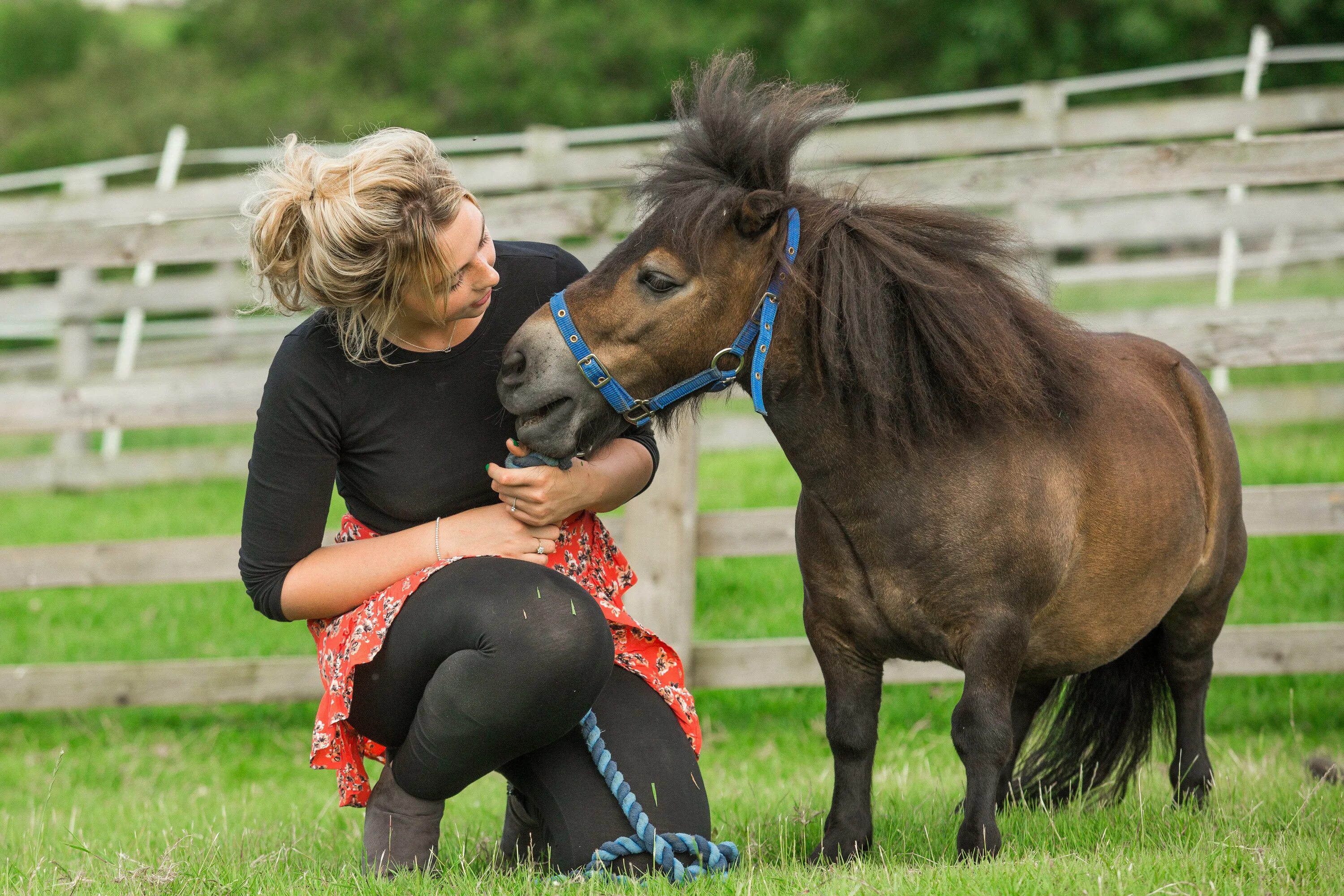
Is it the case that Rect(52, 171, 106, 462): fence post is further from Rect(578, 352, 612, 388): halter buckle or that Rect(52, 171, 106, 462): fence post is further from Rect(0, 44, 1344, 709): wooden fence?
Rect(578, 352, 612, 388): halter buckle

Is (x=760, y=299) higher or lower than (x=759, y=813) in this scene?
higher

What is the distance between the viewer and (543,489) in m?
2.73

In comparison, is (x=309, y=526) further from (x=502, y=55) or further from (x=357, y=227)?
(x=502, y=55)

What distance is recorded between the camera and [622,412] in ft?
8.67

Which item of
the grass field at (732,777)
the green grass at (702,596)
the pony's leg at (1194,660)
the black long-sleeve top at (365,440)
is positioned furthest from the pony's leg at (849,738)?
the green grass at (702,596)

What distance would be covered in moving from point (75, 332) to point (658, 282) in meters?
6.70

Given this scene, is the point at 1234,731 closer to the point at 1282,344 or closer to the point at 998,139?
the point at 1282,344

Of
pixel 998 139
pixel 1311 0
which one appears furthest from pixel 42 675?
pixel 1311 0

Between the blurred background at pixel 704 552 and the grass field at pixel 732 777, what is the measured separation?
2cm

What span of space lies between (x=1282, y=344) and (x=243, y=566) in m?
3.39

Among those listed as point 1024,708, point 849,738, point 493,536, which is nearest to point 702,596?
point 1024,708

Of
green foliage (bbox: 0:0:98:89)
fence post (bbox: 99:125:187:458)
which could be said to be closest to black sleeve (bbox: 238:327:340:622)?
fence post (bbox: 99:125:187:458)

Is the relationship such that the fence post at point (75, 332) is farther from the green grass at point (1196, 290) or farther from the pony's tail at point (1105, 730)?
the green grass at point (1196, 290)

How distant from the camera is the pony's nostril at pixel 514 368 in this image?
8.52 feet
